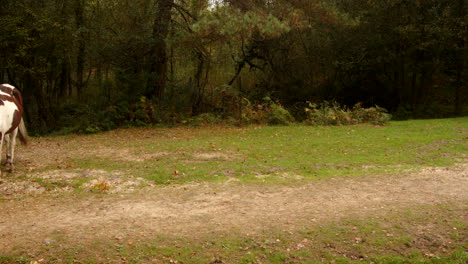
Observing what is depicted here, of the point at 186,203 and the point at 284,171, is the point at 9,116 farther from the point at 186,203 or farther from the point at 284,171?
the point at 284,171

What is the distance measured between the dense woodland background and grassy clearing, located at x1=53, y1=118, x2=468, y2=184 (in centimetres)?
339

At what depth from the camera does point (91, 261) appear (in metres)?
4.95

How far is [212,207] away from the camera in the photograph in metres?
6.69

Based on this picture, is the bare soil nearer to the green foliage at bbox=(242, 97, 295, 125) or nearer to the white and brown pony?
the white and brown pony

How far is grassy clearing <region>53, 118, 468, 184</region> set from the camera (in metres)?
9.09

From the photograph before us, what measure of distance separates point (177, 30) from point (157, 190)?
32.7ft

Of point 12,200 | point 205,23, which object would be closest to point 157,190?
point 12,200

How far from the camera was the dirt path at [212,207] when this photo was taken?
5.77m

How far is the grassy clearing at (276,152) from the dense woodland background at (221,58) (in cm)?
339

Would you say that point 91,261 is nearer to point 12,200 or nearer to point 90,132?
point 12,200

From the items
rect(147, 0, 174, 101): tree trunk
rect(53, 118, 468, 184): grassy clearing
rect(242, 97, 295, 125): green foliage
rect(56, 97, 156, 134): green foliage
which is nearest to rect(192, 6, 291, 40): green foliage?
rect(147, 0, 174, 101): tree trunk

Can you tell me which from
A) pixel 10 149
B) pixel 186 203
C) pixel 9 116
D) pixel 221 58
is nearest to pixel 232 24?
pixel 221 58

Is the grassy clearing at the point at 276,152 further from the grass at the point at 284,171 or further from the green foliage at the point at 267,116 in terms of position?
the green foliage at the point at 267,116

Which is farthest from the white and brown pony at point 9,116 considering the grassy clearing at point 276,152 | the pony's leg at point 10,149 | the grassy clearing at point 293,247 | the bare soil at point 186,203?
the grassy clearing at point 293,247
